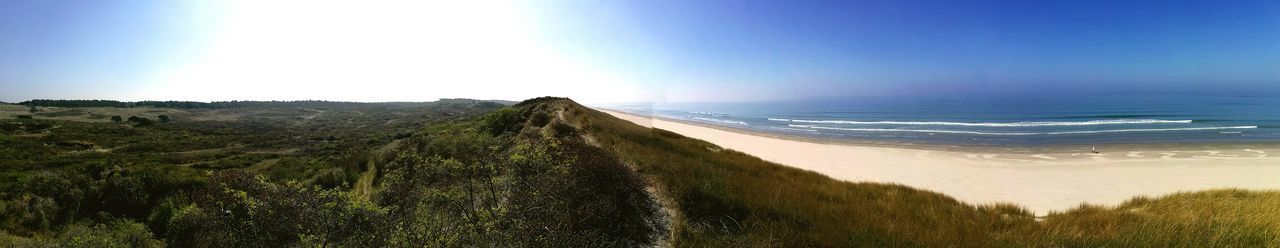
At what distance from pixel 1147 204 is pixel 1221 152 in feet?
100

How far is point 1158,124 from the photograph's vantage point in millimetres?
42688

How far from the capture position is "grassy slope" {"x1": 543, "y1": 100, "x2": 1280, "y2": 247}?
5.54m

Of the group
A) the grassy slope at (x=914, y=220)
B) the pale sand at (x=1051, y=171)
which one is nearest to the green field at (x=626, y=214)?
the grassy slope at (x=914, y=220)

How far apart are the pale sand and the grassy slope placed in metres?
7.43

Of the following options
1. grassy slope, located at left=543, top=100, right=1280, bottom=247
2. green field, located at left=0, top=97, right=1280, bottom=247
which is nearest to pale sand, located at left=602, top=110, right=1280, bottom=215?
green field, located at left=0, top=97, right=1280, bottom=247

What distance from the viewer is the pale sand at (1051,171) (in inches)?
673

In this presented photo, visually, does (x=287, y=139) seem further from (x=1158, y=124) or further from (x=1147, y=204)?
(x=1158, y=124)

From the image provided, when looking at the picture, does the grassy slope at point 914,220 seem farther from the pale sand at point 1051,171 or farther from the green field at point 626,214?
the pale sand at point 1051,171

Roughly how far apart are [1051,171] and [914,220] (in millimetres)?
21465

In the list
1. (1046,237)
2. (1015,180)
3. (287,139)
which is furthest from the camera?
(287,139)

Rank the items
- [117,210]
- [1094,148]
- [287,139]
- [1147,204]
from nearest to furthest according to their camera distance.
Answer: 1. [1147,204]
2. [117,210]
3. [1094,148]
4. [287,139]

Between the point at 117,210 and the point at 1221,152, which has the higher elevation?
the point at 1221,152

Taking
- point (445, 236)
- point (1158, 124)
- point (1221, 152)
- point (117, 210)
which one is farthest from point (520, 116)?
point (1158, 124)

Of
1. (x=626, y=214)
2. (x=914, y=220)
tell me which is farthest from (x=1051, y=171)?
(x=626, y=214)
